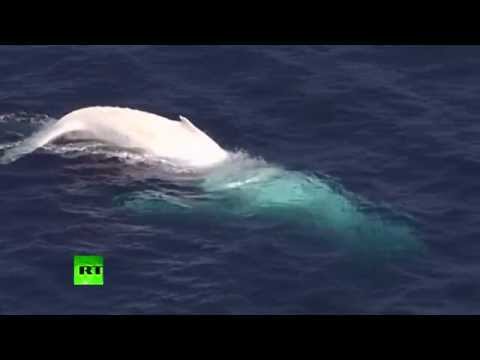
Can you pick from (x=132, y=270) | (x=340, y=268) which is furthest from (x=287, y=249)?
(x=132, y=270)

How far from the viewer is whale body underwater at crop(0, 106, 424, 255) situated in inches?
1251

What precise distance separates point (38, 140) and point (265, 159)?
9108mm

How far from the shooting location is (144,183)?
33812 millimetres

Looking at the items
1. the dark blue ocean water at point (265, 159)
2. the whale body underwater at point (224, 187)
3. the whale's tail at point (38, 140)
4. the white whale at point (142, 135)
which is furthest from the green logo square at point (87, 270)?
the whale's tail at point (38, 140)

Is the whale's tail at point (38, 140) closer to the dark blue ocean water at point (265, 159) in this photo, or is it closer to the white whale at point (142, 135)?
the white whale at point (142, 135)

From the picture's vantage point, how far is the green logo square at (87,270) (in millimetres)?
28203

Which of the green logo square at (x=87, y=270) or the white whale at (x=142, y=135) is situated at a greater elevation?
the white whale at (x=142, y=135)

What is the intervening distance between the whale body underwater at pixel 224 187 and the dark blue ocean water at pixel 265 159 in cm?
60

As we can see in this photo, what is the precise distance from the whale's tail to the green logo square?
26.7ft

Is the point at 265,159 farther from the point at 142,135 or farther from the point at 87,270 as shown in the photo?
the point at 87,270

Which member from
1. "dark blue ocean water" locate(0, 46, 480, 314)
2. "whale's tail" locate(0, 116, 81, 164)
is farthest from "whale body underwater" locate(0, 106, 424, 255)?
"dark blue ocean water" locate(0, 46, 480, 314)

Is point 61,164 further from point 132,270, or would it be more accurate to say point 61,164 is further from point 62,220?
point 132,270

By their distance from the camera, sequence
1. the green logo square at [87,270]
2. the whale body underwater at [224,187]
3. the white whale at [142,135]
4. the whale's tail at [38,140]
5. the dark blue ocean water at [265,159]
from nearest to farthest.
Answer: the dark blue ocean water at [265,159] < the green logo square at [87,270] < the whale body underwater at [224,187] < the white whale at [142,135] < the whale's tail at [38,140]

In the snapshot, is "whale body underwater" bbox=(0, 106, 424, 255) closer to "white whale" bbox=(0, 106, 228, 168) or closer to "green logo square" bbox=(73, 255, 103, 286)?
"white whale" bbox=(0, 106, 228, 168)
